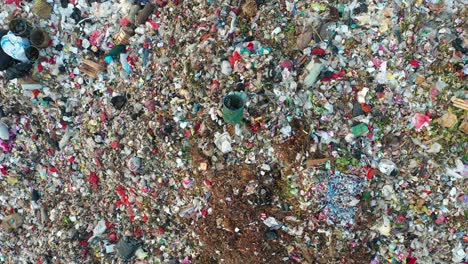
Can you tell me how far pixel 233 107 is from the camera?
284 cm

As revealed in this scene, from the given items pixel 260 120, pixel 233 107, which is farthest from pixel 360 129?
pixel 233 107

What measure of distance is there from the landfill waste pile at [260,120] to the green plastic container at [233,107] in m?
0.02

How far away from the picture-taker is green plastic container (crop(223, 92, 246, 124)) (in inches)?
110

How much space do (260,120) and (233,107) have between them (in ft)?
0.77

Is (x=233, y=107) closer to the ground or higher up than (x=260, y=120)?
higher up

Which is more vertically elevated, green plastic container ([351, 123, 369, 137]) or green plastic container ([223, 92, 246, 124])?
green plastic container ([223, 92, 246, 124])

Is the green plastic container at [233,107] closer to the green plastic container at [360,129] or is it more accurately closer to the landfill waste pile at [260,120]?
the landfill waste pile at [260,120]

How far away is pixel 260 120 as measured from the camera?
293cm

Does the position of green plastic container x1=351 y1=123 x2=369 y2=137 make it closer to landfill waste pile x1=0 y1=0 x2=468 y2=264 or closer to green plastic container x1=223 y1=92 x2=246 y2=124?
landfill waste pile x1=0 y1=0 x2=468 y2=264

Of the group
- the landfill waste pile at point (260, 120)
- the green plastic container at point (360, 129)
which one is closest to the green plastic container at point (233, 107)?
the landfill waste pile at point (260, 120)

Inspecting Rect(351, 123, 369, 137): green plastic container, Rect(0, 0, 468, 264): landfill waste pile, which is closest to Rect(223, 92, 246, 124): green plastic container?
Rect(0, 0, 468, 264): landfill waste pile

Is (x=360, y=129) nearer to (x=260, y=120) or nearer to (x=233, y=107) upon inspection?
(x=260, y=120)

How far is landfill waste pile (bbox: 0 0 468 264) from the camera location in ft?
9.34

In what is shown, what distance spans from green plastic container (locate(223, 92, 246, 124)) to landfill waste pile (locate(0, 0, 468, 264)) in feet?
0.05
